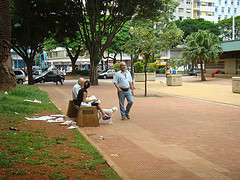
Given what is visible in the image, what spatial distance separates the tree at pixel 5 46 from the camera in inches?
592

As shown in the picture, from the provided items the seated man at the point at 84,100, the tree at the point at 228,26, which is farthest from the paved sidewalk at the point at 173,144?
the tree at the point at 228,26

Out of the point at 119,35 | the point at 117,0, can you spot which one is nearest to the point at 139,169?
the point at 117,0

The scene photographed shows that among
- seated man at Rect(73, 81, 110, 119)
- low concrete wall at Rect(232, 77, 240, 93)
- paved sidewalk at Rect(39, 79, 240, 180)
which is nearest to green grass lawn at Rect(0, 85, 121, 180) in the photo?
paved sidewalk at Rect(39, 79, 240, 180)

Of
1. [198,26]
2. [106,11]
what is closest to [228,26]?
[198,26]

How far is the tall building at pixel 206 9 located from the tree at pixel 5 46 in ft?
225

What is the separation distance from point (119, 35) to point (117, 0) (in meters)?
22.5

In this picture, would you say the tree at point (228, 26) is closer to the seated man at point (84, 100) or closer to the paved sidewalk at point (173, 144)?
the paved sidewalk at point (173, 144)

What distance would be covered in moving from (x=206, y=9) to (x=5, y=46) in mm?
77391

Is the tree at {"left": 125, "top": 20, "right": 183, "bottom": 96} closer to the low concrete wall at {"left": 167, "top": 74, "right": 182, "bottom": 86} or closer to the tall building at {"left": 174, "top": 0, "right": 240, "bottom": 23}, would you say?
the low concrete wall at {"left": 167, "top": 74, "right": 182, "bottom": 86}

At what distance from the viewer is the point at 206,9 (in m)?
84.6

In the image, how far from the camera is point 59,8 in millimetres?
27719

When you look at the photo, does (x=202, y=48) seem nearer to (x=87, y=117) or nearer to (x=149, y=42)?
(x=149, y=42)

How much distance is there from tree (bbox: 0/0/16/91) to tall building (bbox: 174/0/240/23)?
68.4 m

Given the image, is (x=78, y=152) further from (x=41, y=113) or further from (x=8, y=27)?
(x=8, y=27)
